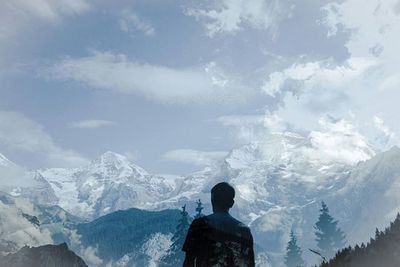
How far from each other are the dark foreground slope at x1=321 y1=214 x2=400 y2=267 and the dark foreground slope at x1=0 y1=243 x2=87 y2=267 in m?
24.5

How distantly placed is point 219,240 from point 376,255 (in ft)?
61.6

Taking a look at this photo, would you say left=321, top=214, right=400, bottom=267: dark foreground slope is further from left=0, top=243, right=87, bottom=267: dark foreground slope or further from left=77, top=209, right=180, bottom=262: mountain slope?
left=77, top=209, right=180, bottom=262: mountain slope

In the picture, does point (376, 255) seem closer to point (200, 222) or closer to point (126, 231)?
point (200, 222)

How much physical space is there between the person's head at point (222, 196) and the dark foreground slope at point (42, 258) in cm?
3415

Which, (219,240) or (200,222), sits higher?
(200,222)

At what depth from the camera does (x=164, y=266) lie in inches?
2616

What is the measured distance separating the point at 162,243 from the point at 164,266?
196 ft

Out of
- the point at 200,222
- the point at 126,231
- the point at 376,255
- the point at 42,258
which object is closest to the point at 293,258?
the point at 42,258

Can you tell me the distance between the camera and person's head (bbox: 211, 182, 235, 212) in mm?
5953

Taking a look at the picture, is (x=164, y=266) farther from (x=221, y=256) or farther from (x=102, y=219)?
(x=102, y=219)

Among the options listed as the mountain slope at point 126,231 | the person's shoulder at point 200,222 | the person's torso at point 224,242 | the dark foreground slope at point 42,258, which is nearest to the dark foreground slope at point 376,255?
the person's torso at point 224,242

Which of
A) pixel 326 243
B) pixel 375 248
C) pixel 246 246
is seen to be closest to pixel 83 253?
pixel 326 243

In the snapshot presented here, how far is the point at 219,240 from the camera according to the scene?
566cm

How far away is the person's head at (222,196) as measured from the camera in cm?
595
